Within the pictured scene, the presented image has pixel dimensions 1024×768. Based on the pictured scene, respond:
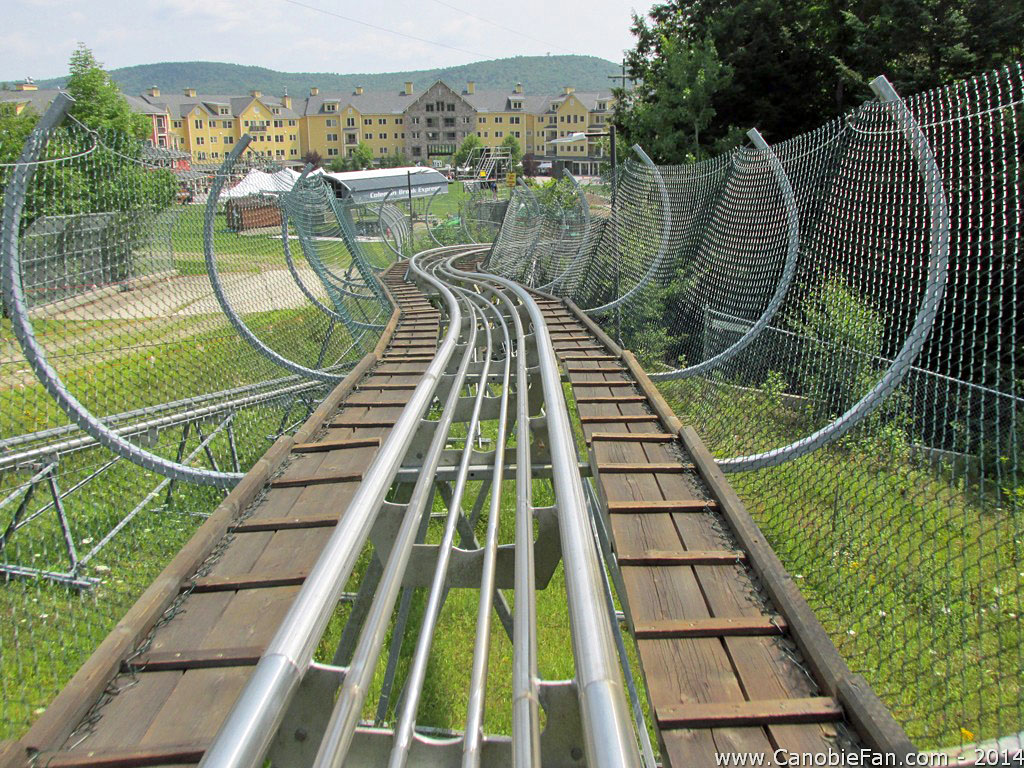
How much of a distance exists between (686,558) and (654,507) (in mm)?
427

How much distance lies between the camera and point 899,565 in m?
4.21

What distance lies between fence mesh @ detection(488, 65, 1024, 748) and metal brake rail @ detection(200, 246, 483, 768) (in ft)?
6.84

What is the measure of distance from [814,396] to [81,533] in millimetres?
5436

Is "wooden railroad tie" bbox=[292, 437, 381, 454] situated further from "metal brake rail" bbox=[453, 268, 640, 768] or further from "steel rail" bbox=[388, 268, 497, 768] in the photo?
"metal brake rail" bbox=[453, 268, 640, 768]

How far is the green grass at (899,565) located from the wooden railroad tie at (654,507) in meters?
0.96

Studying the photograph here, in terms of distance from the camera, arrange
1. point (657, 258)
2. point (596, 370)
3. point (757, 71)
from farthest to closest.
Answer: 1. point (757, 71)
2. point (657, 258)
3. point (596, 370)

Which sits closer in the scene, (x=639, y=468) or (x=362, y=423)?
(x=639, y=468)

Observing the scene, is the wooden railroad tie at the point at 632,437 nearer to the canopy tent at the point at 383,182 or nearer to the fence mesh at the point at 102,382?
the fence mesh at the point at 102,382

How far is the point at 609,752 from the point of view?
1.46 metres

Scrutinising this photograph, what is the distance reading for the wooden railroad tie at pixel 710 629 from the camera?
238 cm

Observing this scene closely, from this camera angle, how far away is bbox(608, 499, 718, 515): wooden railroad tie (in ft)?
10.5

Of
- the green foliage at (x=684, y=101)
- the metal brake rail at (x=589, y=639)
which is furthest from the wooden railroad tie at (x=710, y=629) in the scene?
the green foliage at (x=684, y=101)

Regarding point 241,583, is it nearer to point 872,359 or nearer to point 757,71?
point 872,359

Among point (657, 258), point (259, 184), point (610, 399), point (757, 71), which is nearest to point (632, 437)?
point (610, 399)
